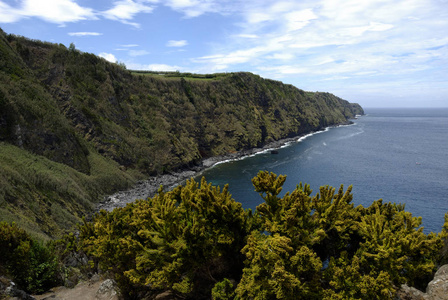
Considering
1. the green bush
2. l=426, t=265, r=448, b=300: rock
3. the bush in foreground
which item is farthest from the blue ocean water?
the green bush

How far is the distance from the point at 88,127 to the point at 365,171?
8805 centimetres

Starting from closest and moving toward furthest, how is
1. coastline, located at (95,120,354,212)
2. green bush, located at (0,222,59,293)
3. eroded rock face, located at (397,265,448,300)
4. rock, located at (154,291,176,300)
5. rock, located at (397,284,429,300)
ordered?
eroded rock face, located at (397,265,448,300) < rock, located at (397,284,429,300) < green bush, located at (0,222,59,293) < rock, located at (154,291,176,300) < coastline, located at (95,120,354,212)

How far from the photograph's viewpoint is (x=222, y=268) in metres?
26.1

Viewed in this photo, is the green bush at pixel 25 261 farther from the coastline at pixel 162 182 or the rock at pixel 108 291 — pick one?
the coastline at pixel 162 182

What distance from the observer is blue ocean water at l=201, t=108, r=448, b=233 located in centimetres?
6700

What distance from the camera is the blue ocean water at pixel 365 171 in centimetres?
6700

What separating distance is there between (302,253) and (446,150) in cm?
13927

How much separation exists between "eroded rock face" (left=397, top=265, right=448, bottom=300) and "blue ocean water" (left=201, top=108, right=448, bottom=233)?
3621cm

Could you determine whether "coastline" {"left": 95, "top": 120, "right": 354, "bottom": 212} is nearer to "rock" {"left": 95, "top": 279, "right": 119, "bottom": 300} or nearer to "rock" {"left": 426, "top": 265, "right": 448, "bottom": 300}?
"rock" {"left": 95, "top": 279, "right": 119, "bottom": 300}

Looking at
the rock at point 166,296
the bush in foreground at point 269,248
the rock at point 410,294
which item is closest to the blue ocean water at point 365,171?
the rock at point 410,294

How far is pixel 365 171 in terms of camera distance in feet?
302

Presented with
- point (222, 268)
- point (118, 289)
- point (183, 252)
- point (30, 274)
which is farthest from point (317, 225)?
point (30, 274)

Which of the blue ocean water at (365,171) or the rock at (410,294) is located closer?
the rock at (410,294)

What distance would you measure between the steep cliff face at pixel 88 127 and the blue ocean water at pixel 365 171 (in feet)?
62.8
